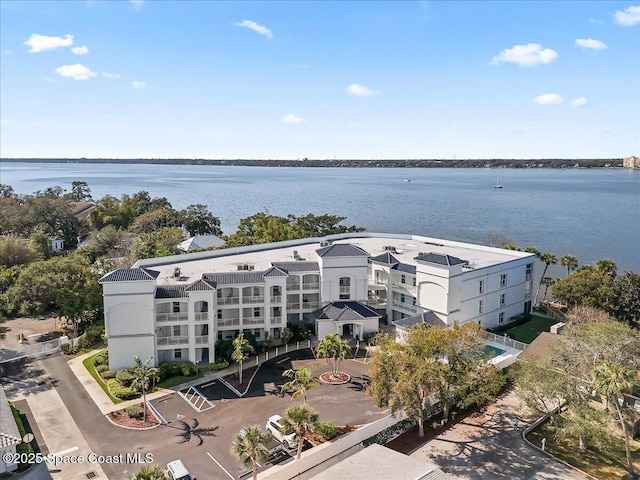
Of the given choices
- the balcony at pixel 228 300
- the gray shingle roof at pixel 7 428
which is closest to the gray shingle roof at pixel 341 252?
the balcony at pixel 228 300

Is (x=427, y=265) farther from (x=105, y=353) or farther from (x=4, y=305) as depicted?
(x=4, y=305)

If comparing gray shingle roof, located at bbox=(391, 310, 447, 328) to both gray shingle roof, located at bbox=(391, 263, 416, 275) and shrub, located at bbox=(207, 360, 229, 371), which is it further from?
shrub, located at bbox=(207, 360, 229, 371)

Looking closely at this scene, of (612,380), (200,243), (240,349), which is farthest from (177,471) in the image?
(200,243)

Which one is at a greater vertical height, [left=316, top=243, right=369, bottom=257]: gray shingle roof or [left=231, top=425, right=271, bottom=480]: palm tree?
[left=316, top=243, right=369, bottom=257]: gray shingle roof

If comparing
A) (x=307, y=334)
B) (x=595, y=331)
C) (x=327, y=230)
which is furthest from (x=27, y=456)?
(x=327, y=230)

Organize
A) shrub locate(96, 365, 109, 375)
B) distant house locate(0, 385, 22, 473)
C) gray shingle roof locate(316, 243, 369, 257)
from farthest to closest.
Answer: gray shingle roof locate(316, 243, 369, 257)
shrub locate(96, 365, 109, 375)
distant house locate(0, 385, 22, 473)

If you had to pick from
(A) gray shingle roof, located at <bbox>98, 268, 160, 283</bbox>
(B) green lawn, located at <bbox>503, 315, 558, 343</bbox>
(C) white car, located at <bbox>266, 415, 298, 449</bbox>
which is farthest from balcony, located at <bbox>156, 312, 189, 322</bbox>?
(B) green lawn, located at <bbox>503, 315, 558, 343</bbox>

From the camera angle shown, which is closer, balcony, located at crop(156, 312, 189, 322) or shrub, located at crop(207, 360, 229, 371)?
shrub, located at crop(207, 360, 229, 371)

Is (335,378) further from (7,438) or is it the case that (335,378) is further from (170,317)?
(7,438)
